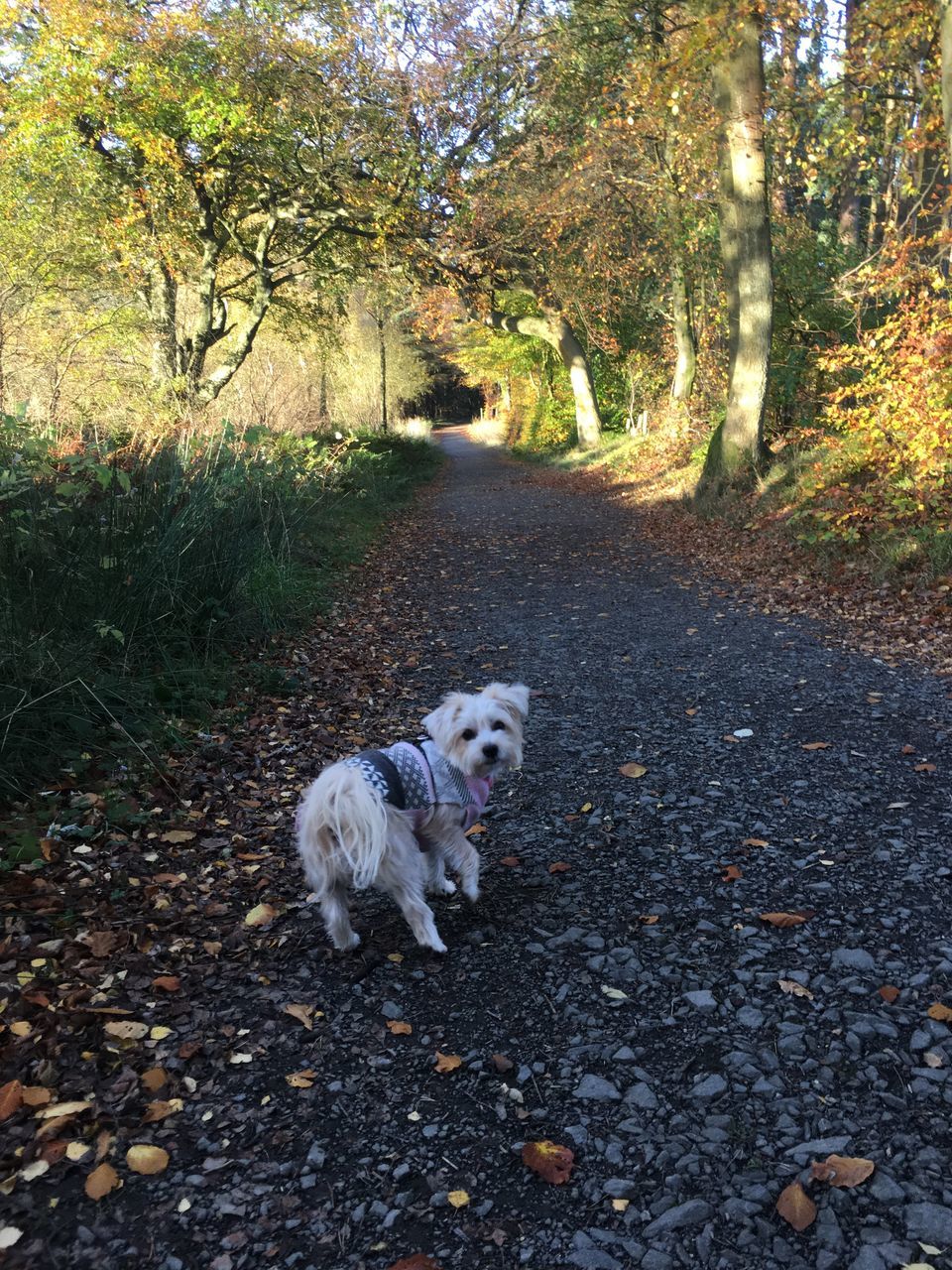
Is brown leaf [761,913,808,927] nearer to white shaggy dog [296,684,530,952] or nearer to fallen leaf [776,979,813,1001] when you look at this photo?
fallen leaf [776,979,813,1001]

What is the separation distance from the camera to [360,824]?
10.6 feet

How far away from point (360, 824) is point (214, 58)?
18578mm

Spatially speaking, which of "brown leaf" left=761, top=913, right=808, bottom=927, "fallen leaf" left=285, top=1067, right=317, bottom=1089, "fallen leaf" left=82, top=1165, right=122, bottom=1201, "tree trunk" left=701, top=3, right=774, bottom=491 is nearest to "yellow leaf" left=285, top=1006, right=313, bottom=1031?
"fallen leaf" left=285, top=1067, right=317, bottom=1089

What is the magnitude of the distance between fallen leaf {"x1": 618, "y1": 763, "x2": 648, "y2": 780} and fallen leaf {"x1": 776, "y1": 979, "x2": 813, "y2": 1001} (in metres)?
2.04

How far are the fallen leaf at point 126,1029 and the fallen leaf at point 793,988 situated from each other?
2.45 metres

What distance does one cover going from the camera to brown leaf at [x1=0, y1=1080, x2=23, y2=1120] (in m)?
2.68

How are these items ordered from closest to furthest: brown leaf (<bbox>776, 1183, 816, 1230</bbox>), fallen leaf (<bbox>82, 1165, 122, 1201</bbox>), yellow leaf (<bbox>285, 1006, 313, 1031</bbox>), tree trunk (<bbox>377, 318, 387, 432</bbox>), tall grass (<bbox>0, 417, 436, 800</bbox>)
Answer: brown leaf (<bbox>776, 1183, 816, 1230</bbox>) < fallen leaf (<bbox>82, 1165, 122, 1201</bbox>) < yellow leaf (<bbox>285, 1006, 313, 1031</bbox>) < tall grass (<bbox>0, 417, 436, 800</bbox>) < tree trunk (<bbox>377, 318, 387, 432</bbox>)

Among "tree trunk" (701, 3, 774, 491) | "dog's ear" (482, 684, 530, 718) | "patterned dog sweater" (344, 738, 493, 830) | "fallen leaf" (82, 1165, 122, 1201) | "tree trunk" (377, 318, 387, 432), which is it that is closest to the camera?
"fallen leaf" (82, 1165, 122, 1201)

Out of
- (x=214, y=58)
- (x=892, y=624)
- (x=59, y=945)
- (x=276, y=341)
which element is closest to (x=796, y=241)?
(x=214, y=58)

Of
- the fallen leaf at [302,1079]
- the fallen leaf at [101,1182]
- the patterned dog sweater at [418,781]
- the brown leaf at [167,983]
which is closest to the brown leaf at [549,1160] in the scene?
the fallen leaf at [302,1079]

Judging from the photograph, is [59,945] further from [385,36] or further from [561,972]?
[385,36]

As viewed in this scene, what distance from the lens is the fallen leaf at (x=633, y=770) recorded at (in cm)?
525

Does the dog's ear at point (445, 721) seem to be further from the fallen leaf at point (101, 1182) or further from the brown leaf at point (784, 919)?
the fallen leaf at point (101, 1182)

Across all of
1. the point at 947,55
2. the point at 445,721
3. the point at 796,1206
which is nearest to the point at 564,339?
the point at 947,55
